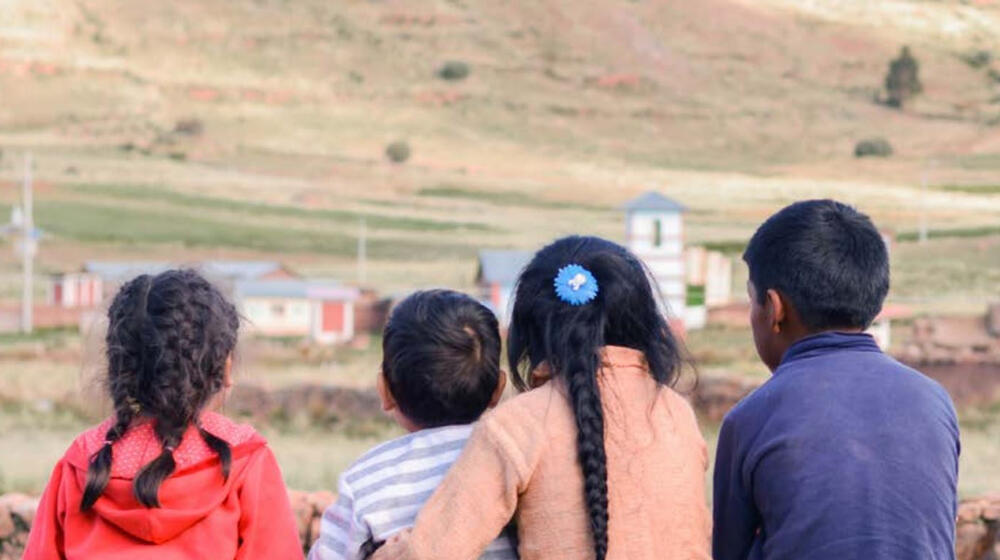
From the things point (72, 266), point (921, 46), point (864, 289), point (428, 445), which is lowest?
A: point (72, 266)

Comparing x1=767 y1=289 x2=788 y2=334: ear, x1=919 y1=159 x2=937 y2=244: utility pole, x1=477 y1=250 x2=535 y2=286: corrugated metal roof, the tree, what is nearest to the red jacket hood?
x1=767 y1=289 x2=788 y2=334: ear

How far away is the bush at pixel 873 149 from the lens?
6197 centimetres

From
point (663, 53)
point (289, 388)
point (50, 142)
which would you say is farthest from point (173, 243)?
point (663, 53)

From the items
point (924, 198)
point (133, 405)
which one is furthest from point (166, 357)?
point (924, 198)

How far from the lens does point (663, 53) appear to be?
81.8m

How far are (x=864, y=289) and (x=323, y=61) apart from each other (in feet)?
251

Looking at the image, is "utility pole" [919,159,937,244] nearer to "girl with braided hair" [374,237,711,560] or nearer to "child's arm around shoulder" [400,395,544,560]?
"girl with braided hair" [374,237,711,560]

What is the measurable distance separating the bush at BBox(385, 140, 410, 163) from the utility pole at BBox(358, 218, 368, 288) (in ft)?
37.5

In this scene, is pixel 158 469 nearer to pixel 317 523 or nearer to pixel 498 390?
pixel 498 390

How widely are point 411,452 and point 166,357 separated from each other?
0.48 m

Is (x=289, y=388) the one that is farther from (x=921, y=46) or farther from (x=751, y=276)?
(x=921, y=46)

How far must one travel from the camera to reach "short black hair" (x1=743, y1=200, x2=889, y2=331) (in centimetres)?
304

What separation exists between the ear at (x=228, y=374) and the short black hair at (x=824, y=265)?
97 cm

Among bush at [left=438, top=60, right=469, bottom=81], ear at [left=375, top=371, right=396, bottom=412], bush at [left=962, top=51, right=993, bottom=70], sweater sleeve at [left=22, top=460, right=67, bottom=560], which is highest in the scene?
bush at [left=962, top=51, right=993, bottom=70]
